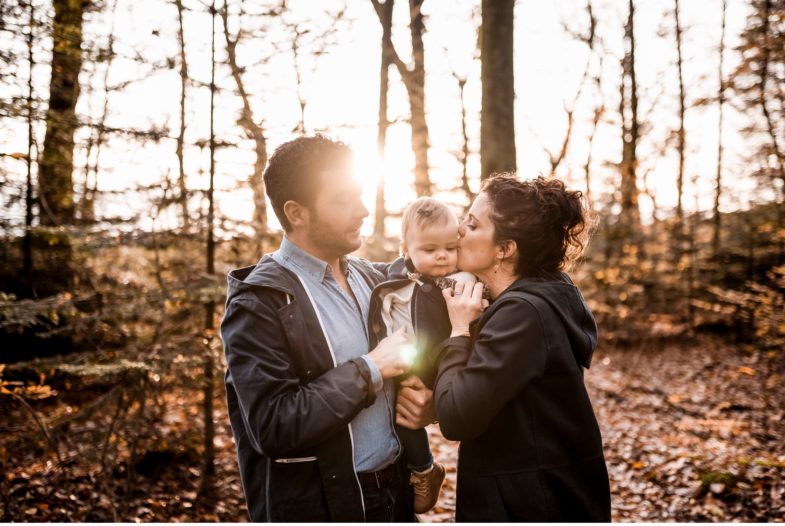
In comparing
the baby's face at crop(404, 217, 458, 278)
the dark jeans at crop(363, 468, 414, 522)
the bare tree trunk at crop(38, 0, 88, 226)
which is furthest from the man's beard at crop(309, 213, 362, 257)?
the bare tree trunk at crop(38, 0, 88, 226)

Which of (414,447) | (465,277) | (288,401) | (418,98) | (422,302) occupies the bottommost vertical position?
(414,447)

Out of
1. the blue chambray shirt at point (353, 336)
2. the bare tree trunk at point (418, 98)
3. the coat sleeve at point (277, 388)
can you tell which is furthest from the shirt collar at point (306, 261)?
the bare tree trunk at point (418, 98)

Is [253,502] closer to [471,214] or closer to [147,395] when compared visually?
[471,214]

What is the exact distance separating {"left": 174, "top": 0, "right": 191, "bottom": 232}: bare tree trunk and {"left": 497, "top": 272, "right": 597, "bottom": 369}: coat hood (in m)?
3.92

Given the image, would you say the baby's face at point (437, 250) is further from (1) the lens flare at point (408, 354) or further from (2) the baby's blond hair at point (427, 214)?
(1) the lens flare at point (408, 354)

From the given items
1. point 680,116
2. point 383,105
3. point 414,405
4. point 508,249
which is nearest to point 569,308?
point 508,249

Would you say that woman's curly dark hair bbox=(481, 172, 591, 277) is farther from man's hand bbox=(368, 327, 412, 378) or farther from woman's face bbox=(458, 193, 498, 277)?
man's hand bbox=(368, 327, 412, 378)

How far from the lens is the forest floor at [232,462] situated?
458 centimetres

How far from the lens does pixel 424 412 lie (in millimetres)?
2205

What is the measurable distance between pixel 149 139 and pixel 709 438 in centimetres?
778

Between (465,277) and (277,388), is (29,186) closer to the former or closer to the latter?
(277,388)

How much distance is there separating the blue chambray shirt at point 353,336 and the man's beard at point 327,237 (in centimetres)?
8

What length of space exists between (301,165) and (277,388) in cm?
100

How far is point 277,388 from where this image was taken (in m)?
1.90
